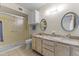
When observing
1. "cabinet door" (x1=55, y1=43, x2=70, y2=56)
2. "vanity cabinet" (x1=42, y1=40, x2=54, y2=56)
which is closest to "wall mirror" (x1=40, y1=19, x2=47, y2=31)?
"vanity cabinet" (x1=42, y1=40, x2=54, y2=56)

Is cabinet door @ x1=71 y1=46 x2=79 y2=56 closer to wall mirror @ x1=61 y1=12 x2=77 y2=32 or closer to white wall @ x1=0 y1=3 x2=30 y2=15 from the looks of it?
wall mirror @ x1=61 y1=12 x2=77 y2=32

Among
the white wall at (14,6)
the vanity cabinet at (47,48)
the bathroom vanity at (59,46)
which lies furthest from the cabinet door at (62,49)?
the white wall at (14,6)

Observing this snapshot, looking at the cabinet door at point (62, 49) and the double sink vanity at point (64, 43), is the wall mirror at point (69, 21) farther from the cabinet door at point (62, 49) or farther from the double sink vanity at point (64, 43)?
the cabinet door at point (62, 49)

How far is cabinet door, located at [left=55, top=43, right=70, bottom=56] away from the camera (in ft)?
5.83

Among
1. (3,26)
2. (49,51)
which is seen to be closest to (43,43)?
(49,51)

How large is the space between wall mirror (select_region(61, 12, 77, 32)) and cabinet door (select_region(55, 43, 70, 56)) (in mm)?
661

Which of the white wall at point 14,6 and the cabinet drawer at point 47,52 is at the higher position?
the white wall at point 14,6

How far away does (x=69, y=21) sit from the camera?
2365 mm

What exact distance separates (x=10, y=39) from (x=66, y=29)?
2803 mm

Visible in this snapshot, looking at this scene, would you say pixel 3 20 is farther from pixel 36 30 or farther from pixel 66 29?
pixel 66 29

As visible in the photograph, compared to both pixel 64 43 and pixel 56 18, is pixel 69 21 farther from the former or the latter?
pixel 64 43

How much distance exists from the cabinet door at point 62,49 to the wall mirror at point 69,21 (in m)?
0.66

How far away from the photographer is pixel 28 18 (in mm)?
3418

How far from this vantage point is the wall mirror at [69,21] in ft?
7.32
